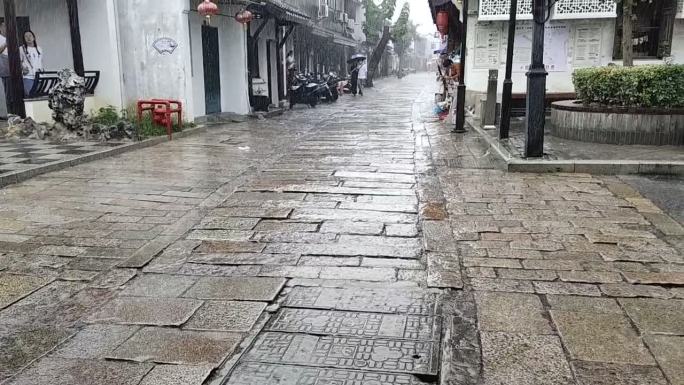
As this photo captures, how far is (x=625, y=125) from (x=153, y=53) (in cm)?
943

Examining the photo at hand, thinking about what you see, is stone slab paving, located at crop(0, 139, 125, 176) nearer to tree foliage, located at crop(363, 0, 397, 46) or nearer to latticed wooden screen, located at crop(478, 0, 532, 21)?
latticed wooden screen, located at crop(478, 0, 532, 21)

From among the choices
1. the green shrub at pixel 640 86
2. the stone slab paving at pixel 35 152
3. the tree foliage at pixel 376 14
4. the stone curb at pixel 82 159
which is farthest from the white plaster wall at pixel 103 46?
the tree foliage at pixel 376 14

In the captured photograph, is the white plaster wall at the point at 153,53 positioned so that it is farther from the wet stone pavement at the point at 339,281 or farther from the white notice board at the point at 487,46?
the white notice board at the point at 487,46

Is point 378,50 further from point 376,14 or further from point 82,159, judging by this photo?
point 82,159

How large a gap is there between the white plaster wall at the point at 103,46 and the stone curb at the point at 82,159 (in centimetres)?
205

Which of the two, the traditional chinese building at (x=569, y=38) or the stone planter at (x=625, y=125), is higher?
the traditional chinese building at (x=569, y=38)

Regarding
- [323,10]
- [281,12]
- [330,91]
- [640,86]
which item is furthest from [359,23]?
[640,86]

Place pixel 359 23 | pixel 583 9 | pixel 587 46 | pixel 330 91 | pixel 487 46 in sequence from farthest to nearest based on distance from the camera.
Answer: pixel 359 23, pixel 330 91, pixel 487 46, pixel 587 46, pixel 583 9

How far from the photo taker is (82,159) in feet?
28.9

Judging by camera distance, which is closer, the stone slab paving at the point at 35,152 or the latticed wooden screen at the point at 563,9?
the stone slab paving at the point at 35,152

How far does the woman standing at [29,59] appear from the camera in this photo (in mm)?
12039

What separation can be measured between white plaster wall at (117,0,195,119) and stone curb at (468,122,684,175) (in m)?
7.66

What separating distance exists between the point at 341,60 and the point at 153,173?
101 feet

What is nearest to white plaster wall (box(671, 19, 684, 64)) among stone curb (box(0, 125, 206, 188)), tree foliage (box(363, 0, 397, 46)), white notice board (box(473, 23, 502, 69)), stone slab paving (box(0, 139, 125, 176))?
white notice board (box(473, 23, 502, 69))
